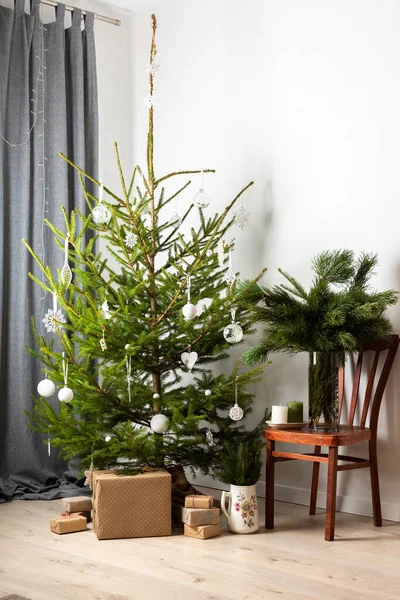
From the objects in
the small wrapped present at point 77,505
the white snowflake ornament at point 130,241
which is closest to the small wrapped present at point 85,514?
the small wrapped present at point 77,505

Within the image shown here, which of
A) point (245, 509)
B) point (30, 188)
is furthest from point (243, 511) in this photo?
point (30, 188)

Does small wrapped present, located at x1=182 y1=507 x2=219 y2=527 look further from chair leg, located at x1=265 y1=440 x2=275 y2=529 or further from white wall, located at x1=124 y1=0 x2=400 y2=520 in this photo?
white wall, located at x1=124 y1=0 x2=400 y2=520

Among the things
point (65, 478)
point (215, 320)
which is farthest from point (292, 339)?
point (65, 478)

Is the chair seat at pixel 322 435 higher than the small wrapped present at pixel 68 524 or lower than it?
higher

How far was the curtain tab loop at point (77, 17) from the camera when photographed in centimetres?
405

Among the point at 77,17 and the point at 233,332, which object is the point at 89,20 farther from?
the point at 233,332

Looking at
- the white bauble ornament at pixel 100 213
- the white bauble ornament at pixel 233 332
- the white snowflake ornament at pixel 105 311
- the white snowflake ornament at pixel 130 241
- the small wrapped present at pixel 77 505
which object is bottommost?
the small wrapped present at pixel 77 505

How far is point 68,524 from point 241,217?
1.61 metres

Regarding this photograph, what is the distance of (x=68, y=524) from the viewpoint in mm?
3031

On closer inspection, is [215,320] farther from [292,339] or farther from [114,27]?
[114,27]

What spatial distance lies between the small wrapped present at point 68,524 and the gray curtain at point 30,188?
575mm

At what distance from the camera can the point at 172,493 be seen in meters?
3.23

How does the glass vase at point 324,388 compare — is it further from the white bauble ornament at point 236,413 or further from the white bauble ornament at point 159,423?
the white bauble ornament at point 159,423

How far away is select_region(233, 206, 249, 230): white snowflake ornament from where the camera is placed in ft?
12.2
